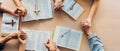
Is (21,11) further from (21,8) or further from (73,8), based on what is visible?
(73,8)

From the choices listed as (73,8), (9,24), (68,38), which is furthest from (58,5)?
(9,24)

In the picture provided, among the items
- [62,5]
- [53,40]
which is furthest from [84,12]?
[53,40]

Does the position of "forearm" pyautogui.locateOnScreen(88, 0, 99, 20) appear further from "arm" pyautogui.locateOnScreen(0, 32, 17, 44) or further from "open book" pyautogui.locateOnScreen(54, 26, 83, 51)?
"arm" pyautogui.locateOnScreen(0, 32, 17, 44)

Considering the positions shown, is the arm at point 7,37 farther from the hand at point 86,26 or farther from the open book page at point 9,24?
the hand at point 86,26

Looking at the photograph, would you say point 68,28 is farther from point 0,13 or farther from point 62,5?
point 0,13

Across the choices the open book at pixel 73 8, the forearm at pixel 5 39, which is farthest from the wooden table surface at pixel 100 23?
the forearm at pixel 5 39

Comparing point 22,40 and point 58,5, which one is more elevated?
point 58,5

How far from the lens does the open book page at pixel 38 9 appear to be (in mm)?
1617

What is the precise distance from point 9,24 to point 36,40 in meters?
0.20

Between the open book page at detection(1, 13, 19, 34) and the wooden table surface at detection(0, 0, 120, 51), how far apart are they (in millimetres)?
51

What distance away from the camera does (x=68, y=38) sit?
165cm

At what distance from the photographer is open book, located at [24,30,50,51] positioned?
1.59m

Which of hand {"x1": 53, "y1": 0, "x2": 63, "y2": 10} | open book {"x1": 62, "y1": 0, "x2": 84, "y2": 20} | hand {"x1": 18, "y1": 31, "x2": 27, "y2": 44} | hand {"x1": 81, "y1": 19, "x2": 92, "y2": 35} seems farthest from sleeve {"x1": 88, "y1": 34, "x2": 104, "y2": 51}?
hand {"x1": 18, "y1": 31, "x2": 27, "y2": 44}

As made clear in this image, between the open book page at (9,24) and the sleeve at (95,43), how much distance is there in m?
0.48
